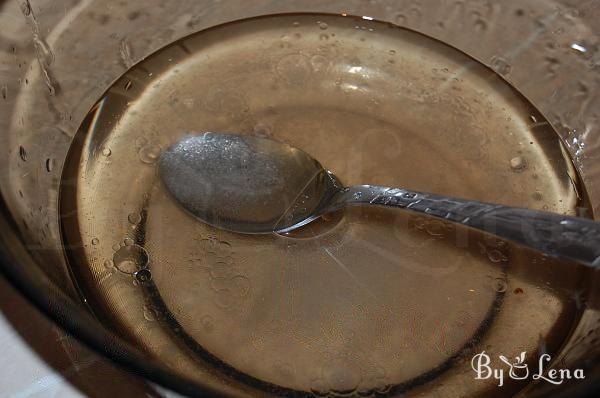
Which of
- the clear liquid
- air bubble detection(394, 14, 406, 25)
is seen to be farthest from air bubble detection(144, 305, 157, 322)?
air bubble detection(394, 14, 406, 25)

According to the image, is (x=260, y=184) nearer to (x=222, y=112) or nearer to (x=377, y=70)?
(x=222, y=112)

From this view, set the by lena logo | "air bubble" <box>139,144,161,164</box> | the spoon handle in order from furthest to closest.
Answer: "air bubble" <box>139,144,161,164</box>, the by lena logo, the spoon handle

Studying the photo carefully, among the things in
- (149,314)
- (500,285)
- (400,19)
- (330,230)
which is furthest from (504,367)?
(400,19)

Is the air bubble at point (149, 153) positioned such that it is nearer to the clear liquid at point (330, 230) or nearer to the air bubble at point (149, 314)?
the clear liquid at point (330, 230)

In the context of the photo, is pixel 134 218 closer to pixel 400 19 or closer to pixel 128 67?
pixel 128 67

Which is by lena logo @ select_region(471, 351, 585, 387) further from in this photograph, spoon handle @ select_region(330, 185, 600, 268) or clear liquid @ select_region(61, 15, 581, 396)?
spoon handle @ select_region(330, 185, 600, 268)

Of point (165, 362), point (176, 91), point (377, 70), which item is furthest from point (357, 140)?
point (165, 362)

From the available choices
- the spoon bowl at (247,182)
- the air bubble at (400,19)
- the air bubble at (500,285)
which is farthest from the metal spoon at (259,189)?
the air bubble at (400,19)
